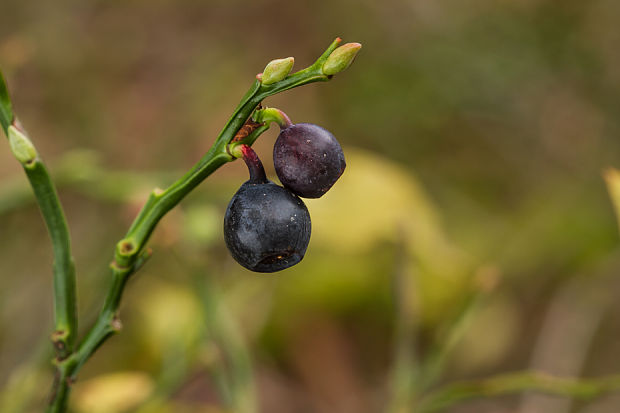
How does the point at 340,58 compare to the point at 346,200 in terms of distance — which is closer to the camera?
the point at 340,58

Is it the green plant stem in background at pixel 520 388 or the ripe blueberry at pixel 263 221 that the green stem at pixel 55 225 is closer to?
the ripe blueberry at pixel 263 221

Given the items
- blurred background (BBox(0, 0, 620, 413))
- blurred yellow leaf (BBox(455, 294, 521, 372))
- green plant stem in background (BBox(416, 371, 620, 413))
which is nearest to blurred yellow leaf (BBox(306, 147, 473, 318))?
blurred background (BBox(0, 0, 620, 413))

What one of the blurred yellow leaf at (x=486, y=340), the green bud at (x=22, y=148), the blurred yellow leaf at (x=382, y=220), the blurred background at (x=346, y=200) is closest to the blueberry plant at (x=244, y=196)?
the green bud at (x=22, y=148)

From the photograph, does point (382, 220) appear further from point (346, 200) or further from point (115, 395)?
point (115, 395)

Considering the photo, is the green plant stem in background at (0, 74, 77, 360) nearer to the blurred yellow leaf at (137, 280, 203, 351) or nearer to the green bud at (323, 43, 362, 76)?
the green bud at (323, 43, 362, 76)

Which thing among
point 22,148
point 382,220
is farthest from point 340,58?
point 382,220

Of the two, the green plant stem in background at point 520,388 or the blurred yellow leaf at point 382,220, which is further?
the blurred yellow leaf at point 382,220

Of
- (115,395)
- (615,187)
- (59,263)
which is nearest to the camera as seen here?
(59,263)
